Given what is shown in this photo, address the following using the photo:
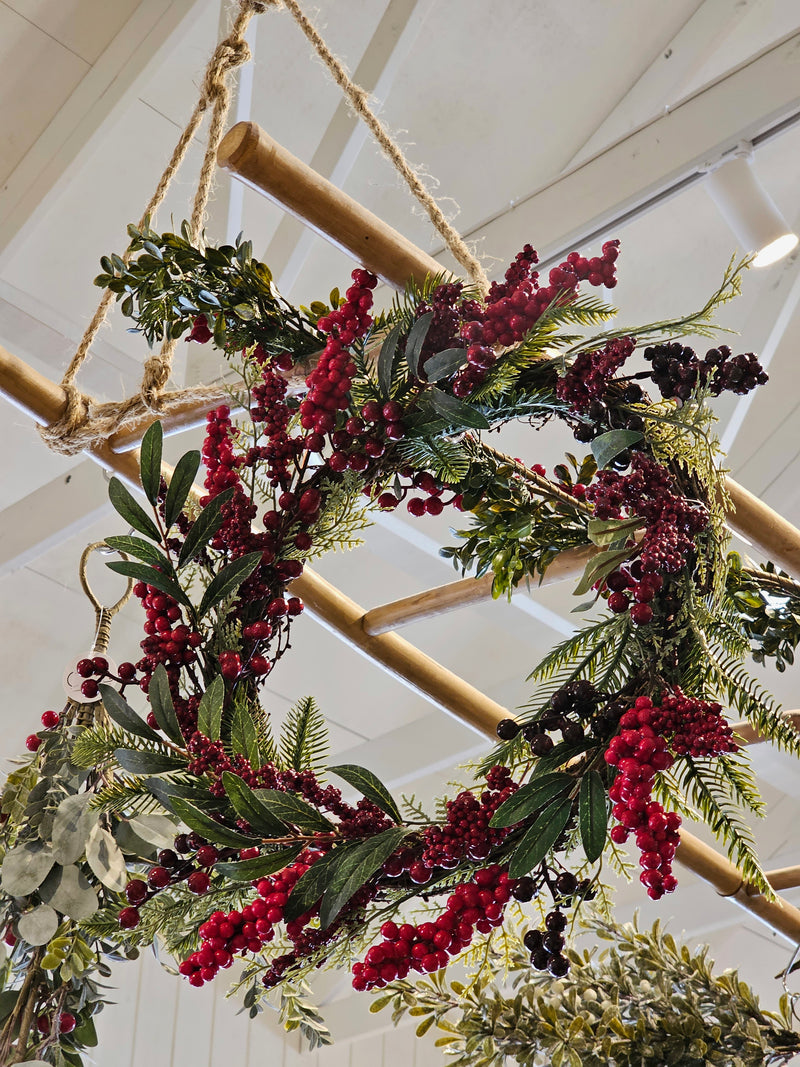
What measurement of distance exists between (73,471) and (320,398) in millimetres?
2007

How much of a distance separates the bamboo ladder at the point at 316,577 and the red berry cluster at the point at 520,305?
13cm

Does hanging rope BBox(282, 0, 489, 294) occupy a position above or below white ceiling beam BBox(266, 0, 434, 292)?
below

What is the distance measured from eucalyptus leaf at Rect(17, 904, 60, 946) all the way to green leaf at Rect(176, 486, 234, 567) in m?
0.30

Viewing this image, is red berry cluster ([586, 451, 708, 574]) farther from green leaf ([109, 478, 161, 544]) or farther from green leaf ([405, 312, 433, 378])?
green leaf ([109, 478, 161, 544])

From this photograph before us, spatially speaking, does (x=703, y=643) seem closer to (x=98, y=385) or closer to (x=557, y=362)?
(x=557, y=362)

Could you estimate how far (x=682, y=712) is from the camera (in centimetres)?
59

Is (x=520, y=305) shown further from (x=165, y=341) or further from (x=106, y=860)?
(x=165, y=341)

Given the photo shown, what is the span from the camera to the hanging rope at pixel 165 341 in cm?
113

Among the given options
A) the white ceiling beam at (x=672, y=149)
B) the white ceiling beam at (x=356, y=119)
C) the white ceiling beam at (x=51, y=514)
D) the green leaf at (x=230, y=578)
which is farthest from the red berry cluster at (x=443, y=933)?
the white ceiling beam at (x=51, y=514)

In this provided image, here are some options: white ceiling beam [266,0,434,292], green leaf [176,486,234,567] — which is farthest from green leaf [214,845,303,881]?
white ceiling beam [266,0,434,292]

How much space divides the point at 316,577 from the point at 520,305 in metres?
1.06

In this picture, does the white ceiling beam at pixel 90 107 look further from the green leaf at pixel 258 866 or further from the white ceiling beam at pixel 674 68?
the green leaf at pixel 258 866

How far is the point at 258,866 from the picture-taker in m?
0.61

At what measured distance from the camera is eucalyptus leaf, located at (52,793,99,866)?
82cm
